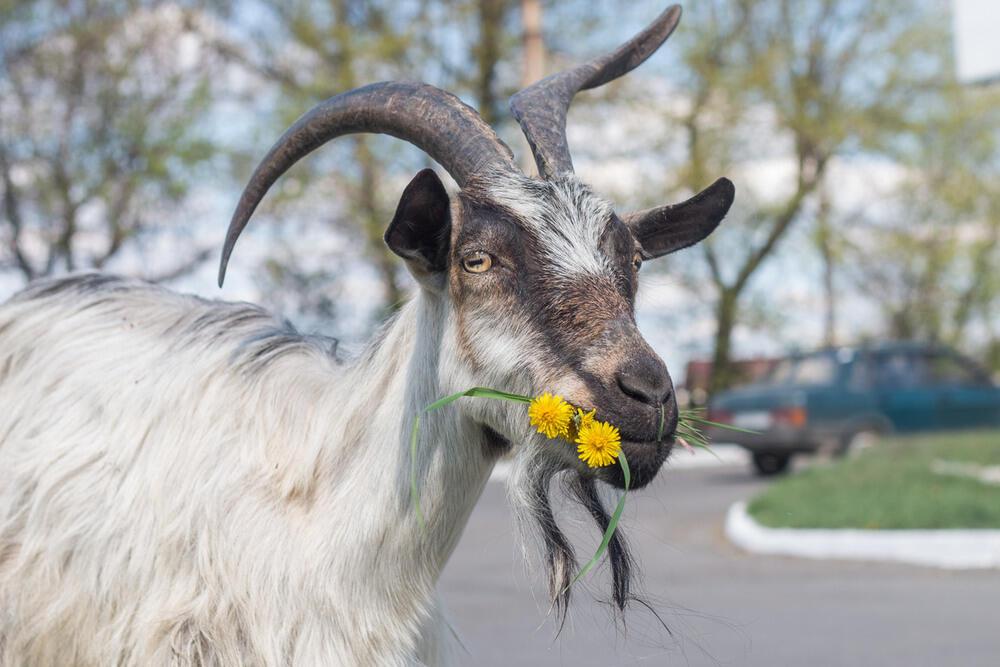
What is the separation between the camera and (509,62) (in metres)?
24.4

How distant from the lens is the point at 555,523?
3439 mm

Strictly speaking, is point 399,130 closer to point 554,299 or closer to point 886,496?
point 554,299

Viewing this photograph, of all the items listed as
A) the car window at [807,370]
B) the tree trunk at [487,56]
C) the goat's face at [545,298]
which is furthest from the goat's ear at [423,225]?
the tree trunk at [487,56]

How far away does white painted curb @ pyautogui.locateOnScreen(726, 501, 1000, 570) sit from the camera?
9.64 meters

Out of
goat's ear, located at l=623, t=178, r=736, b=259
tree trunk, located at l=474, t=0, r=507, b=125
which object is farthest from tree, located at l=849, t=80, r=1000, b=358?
goat's ear, located at l=623, t=178, r=736, b=259

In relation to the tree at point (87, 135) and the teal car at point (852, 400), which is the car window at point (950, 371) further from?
the tree at point (87, 135)

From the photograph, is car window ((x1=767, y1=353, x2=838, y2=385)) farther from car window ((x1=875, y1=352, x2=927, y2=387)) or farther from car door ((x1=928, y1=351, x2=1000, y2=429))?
car door ((x1=928, y1=351, x2=1000, y2=429))

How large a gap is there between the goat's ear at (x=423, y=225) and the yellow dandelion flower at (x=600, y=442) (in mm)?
702

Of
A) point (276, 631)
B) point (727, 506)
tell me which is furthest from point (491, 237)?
point (727, 506)

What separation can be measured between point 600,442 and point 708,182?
943 inches

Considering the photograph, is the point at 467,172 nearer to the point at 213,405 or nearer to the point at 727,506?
the point at 213,405

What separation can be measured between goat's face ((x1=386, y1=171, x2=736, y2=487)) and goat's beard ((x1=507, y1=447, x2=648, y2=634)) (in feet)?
0.31

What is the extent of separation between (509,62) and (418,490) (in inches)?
857

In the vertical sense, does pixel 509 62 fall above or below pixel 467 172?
above
